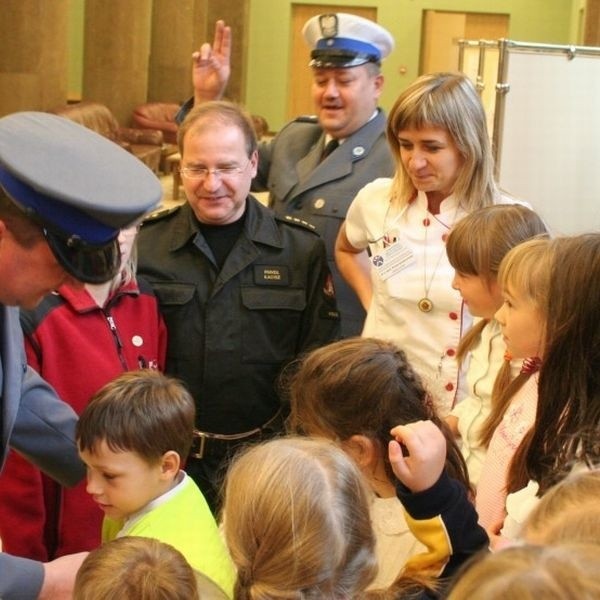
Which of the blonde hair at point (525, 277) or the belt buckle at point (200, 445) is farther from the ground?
the blonde hair at point (525, 277)

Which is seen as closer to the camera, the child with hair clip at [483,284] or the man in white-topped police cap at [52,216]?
the man in white-topped police cap at [52,216]

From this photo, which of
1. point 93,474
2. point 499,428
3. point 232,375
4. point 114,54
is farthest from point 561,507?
point 114,54

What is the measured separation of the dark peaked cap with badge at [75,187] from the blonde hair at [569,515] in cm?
94

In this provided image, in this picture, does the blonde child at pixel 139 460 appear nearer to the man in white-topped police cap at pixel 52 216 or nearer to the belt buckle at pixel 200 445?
the man in white-topped police cap at pixel 52 216

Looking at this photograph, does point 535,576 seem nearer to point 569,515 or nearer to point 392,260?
point 569,515

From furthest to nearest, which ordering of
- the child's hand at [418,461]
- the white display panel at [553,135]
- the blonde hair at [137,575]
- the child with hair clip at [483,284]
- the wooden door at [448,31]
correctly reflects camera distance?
the wooden door at [448,31] → the white display panel at [553,135] → the child with hair clip at [483,284] → the child's hand at [418,461] → the blonde hair at [137,575]

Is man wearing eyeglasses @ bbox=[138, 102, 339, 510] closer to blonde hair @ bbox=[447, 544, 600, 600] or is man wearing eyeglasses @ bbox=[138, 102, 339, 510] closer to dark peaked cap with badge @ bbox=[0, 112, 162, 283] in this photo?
dark peaked cap with badge @ bbox=[0, 112, 162, 283]

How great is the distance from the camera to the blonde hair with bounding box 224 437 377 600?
1.76 metres

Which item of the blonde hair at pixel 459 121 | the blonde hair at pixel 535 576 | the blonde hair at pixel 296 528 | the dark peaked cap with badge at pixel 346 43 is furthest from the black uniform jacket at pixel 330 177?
the blonde hair at pixel 535 576

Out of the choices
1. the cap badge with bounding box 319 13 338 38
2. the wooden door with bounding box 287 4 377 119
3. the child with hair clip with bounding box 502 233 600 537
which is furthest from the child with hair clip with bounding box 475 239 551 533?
the wooden door with bounding box 287 4 377 119

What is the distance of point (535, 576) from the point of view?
1074 millimetres

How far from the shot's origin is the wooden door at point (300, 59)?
26.7 m

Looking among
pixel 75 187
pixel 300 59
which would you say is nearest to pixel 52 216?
pixel 75 187

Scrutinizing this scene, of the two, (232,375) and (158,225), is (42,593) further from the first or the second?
(158,225)
